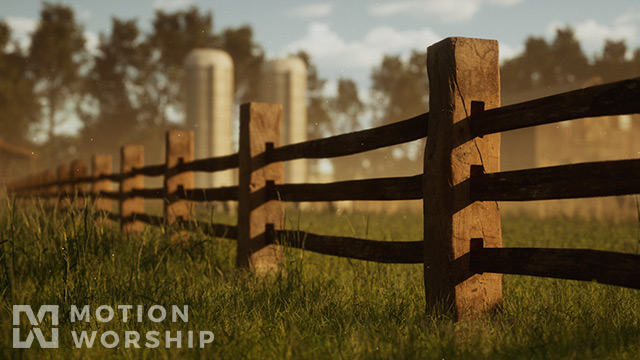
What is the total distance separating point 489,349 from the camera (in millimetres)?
2514

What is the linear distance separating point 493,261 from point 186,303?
179 cm

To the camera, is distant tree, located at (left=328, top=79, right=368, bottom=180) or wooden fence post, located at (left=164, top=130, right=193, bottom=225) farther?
distant tree, located at (left=328, top=79, right=368, bottom=180)

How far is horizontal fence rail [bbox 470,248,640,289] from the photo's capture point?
8.34 ft

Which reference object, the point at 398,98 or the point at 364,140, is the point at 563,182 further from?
the point at 398,98

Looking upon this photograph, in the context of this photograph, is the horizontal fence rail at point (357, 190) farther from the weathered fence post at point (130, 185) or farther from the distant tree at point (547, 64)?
the distant tree at point (547, 64)

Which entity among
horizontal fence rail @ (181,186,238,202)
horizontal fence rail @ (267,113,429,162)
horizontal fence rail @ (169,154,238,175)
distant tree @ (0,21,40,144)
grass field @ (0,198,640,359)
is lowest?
grass field @ (0,198,640,359)

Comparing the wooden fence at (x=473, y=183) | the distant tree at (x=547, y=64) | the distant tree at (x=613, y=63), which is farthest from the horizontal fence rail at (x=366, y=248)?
the distant tree at (x=613, y=63)

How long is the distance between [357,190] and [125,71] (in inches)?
1753

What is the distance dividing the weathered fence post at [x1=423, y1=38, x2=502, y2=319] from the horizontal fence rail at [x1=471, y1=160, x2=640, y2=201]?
141 mm

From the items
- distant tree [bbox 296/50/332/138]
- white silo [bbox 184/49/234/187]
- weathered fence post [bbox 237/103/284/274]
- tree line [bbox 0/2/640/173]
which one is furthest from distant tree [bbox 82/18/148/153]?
weathered fence post [bbox 237/103/284/274]

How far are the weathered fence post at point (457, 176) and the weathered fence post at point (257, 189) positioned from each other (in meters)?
2.15

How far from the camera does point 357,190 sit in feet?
12.9

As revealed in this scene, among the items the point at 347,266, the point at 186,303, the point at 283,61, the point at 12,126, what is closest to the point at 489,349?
the point at 186,303

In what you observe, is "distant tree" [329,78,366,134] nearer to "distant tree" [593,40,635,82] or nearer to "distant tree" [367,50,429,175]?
"distant tree" [367,50,429,175]
